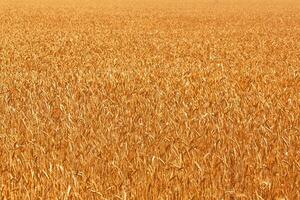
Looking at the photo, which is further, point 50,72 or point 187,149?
point 50,72

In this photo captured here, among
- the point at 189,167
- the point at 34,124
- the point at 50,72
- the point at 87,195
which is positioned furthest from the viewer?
the point at 50,72

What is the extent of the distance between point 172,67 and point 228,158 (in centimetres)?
478

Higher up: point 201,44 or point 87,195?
point 87,195

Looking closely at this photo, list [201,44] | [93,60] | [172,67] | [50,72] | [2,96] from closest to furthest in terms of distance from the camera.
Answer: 1. [2,96]
2. [50,72]
3. [172,67]
4. [93,60]
5. [201,44]

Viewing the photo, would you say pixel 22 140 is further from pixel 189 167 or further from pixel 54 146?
pixel 189 167

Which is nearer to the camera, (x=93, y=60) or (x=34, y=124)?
(x=34, y=124)

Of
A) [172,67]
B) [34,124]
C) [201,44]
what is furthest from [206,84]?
[201,44]

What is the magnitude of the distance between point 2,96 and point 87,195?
9.23 feet

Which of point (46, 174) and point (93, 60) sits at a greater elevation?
point (46, 174)

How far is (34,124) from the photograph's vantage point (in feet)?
14.7

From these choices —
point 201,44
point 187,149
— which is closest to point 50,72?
point 187,149

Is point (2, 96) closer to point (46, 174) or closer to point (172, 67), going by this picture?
point (46, 174)

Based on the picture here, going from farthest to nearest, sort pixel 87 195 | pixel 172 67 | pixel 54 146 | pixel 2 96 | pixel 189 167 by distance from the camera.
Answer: pixel 172 67 → pixel 2 96 → pixel 54 146 → pixel 189 167 → pixel 87 195

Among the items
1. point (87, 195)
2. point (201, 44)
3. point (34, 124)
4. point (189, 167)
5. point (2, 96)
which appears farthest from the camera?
point (201, 44)
